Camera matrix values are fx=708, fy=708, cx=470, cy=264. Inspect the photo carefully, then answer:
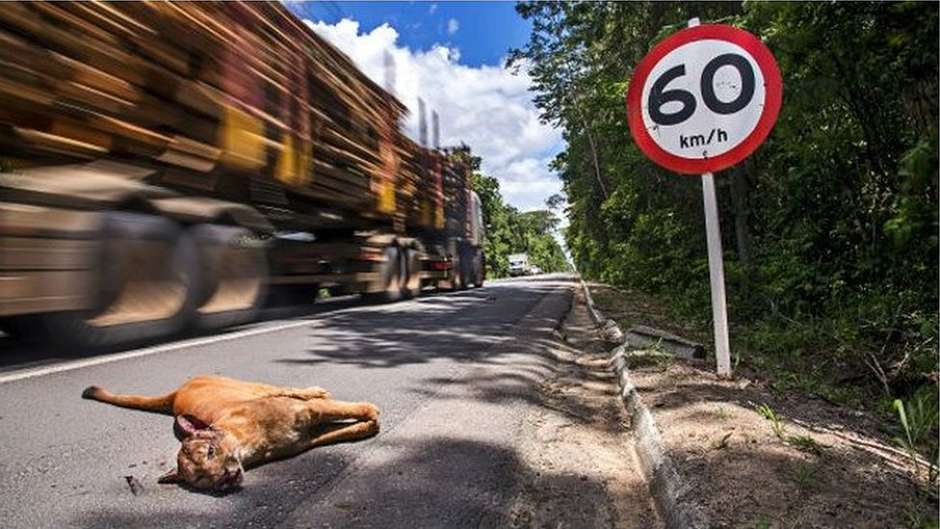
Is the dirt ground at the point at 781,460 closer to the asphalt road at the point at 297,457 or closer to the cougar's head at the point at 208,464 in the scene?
the asphalt road at the point at 297,457

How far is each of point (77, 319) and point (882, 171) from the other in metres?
6.83

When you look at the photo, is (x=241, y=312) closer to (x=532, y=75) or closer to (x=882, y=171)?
(x=882, y=171)

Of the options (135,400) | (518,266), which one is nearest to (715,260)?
(135,400)

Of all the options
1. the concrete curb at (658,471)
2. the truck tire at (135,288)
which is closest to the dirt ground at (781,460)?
the concrete curb at (658,471)

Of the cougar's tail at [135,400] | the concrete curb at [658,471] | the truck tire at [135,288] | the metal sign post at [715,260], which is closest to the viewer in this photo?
the concrete curb at [658,471]

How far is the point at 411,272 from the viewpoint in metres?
14.1

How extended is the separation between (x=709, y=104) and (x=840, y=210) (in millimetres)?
3818

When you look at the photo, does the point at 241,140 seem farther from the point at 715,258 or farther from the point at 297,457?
the point at 715,258

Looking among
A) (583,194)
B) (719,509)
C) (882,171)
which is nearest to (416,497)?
(719,509)

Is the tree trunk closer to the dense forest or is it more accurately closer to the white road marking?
the dense forest

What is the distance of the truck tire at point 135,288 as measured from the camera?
5172mm

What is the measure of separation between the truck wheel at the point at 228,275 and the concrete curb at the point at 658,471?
385 centimetres

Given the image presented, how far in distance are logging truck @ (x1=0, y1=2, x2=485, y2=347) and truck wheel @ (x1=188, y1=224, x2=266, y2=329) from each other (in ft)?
0.06

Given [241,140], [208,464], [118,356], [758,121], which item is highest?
[241,140]
